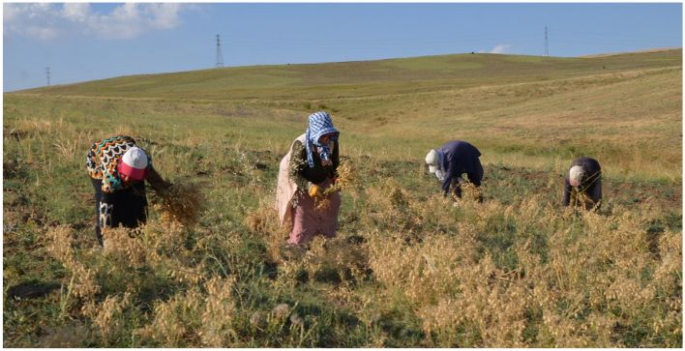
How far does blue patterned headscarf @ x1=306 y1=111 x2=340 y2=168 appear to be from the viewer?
612 cm

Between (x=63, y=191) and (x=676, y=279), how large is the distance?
6648 millimetres

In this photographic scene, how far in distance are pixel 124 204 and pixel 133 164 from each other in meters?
0.57

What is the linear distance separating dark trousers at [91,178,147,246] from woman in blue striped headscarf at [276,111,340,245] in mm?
1323

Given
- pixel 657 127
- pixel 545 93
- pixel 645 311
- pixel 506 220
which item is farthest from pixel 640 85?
pixel 645 311

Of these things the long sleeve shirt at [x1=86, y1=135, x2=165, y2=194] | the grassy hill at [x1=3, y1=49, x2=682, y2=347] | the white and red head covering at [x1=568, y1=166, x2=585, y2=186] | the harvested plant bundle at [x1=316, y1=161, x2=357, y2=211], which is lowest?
the grassy hill at [x1=3, y1=49, x2=682, y2=347]

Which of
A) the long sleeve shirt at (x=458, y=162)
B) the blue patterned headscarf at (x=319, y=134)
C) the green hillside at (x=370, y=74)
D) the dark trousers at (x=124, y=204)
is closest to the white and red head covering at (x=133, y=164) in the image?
the dark trousers at (x=124, y=204)

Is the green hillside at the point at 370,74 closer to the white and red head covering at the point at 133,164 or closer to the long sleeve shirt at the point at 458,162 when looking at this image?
the long sleeve shirt at the point at 458,162

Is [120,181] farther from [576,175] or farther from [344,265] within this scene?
[576,175]

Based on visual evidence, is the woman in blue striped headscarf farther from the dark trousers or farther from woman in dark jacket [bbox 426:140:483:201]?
woman in dark jacket [bbox 426:140:483:201]

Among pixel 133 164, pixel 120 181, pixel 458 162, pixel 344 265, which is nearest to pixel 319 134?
pixel 344 265

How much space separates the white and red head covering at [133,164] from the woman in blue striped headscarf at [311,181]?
1.36 metres

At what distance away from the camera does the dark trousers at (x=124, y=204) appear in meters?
5.97

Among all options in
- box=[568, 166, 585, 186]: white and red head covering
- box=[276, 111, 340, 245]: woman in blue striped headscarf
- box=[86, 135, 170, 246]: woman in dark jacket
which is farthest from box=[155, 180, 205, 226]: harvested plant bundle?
box=[568, 166, 585, 186]: white and red head covering

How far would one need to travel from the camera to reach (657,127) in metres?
22.6
